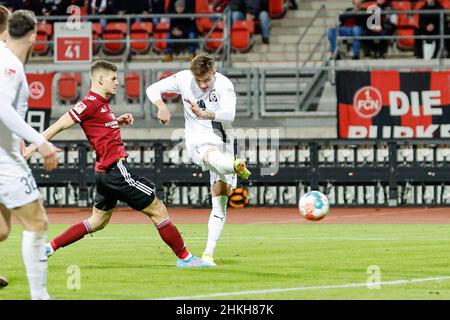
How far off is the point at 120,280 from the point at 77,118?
6.75 feet

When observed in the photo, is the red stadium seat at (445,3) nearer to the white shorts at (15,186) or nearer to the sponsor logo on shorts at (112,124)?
the sponsor logo on shorts at (112,124)

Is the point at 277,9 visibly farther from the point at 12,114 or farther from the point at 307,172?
the point at 12,114

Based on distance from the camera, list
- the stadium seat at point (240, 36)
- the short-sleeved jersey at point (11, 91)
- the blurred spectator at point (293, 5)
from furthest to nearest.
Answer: the blurred spectator at point (293, 5)
the stadium seat at point (240, 36)
the short-sleeved jersey at point (11, 91)

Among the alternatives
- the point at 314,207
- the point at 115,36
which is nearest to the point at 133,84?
the point at 115,36

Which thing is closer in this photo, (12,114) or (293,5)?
(12,114)

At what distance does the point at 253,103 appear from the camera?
92.5 feet

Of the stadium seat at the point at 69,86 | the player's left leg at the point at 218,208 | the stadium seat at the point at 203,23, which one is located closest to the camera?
the player's left leg at the point at 218,208

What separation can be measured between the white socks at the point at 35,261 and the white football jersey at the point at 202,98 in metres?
4.39

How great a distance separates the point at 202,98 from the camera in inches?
532

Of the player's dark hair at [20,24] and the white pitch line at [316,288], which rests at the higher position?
the player's dark hair at [20,24]

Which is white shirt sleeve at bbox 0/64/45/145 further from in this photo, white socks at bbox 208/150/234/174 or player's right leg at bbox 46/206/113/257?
player's right leg at bbox 46/206/113/257

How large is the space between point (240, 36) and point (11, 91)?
901 inches

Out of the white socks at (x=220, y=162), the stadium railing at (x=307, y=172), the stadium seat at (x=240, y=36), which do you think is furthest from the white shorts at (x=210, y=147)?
the stadium seat at (x=240, y=36)

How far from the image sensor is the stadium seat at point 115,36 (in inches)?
1266
